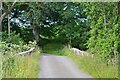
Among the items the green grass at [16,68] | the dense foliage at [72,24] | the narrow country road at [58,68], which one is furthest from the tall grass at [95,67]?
the green grass at [16,68]

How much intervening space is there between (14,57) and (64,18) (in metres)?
2.28

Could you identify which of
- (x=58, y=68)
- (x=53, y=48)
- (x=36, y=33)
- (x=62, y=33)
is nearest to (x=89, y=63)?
(x=58, y=68)

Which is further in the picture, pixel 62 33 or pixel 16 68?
pixel 62 33

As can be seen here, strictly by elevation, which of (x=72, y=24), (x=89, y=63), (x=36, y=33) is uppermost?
(x=72, y=24)

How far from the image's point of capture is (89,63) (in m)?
5.50

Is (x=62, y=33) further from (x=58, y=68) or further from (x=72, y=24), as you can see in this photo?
(x=58, y=68)

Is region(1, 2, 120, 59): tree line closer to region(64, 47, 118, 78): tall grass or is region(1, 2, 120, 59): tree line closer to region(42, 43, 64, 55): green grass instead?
region(42, 43, 64, 55): green grass

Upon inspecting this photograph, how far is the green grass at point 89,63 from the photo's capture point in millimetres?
4672

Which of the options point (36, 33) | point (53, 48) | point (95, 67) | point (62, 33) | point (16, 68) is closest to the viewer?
point (16, 68)

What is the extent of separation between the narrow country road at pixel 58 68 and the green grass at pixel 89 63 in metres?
0.11

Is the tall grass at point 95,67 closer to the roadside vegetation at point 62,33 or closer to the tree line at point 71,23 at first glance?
the roadside vegetation at point 62,33

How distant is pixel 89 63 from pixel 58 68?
80cm

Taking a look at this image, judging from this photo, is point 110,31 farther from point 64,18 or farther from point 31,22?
point 31,22

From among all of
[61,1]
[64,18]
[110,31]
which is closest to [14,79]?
[110,31]
